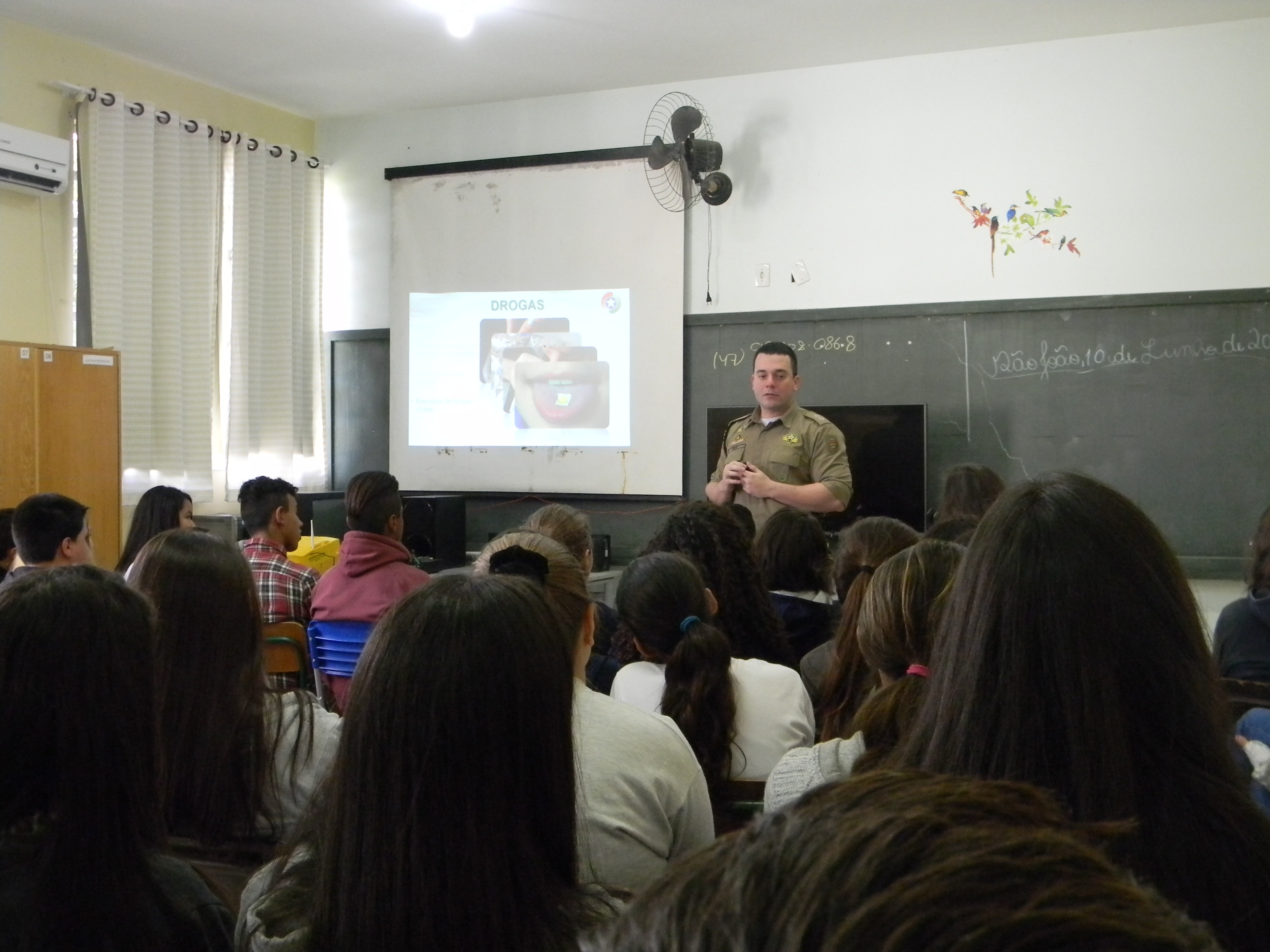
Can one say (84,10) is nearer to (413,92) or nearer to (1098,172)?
(413,92)

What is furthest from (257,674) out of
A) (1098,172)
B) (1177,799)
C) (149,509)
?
(1098,172)

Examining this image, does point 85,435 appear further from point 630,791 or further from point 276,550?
point 630,791

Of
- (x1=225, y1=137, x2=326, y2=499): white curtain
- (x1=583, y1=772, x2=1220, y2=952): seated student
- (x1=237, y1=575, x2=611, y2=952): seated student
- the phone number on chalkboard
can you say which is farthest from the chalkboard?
(x1=583, y1=772, x2=1220, y2=952): seated student

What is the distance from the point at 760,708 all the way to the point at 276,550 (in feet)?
7.15

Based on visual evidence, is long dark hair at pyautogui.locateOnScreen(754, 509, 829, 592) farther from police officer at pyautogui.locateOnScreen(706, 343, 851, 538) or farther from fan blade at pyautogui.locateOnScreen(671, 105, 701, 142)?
fan blade at pyautogui.locateOnScreen(671, 105, 701, 142)

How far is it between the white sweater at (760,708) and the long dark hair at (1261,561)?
3.07 feet

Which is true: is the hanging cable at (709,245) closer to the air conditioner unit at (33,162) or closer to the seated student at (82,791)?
the air conditioner unit at (33,162)

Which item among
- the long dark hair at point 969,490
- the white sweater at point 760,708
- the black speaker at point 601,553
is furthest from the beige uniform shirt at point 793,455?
the white sweater at point 760,708

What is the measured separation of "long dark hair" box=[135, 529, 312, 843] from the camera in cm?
160

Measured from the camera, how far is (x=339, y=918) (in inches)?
38.1

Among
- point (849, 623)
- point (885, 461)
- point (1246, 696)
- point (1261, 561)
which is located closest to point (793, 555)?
point (849, 623)

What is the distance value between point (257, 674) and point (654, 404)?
13.8ft

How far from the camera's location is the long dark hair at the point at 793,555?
2.99m

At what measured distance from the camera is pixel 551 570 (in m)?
1.77
